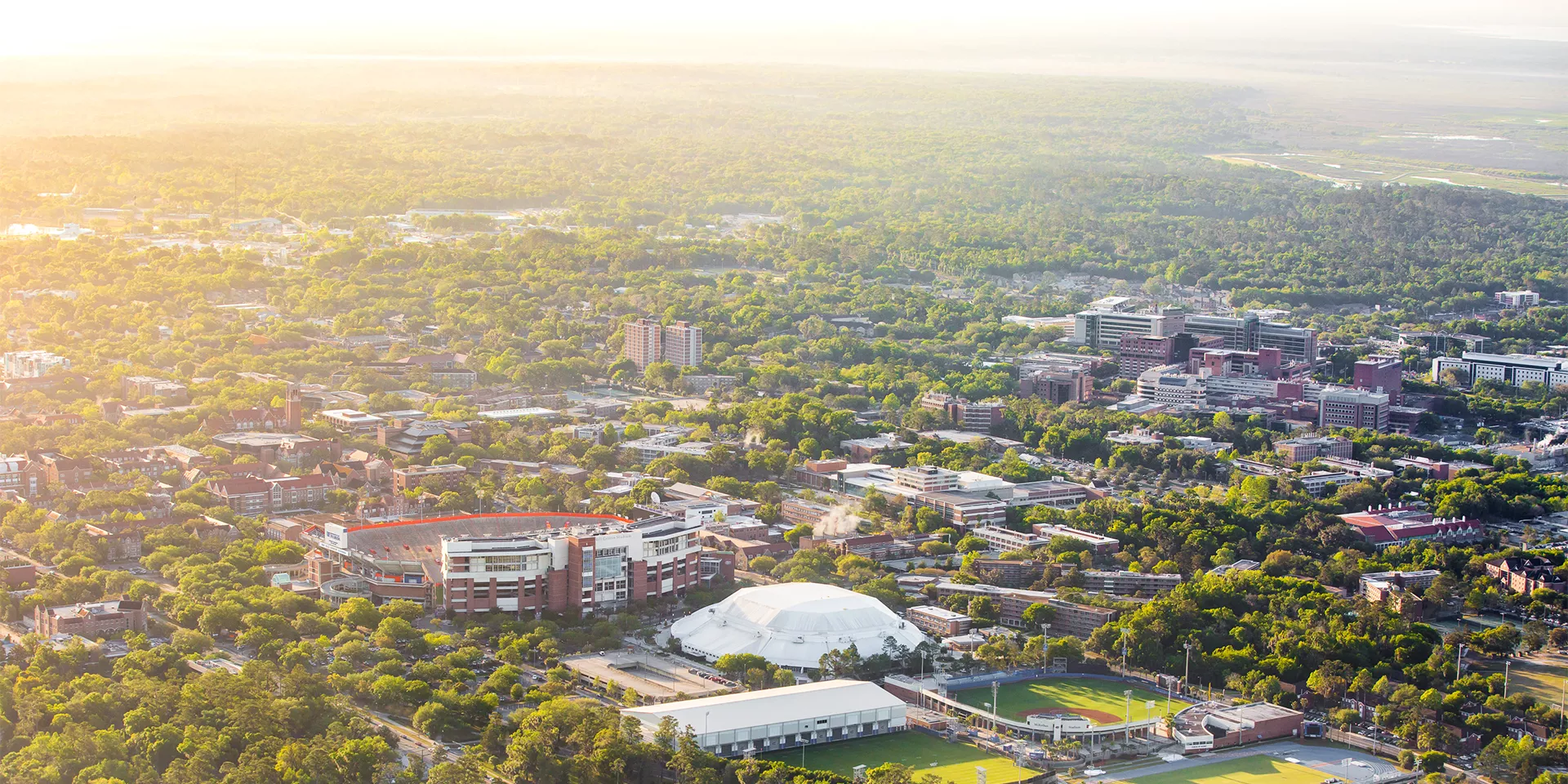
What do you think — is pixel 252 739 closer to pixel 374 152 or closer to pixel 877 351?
pixel 877 351

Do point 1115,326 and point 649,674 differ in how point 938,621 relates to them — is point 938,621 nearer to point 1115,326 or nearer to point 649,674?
point 649,674

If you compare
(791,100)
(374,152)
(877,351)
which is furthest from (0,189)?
(791,100)

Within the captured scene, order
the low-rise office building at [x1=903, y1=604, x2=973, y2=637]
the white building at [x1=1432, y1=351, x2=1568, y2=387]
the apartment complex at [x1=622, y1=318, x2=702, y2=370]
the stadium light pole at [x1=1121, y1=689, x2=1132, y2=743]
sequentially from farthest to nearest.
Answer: the white building at [x1=1432, y1=351, x2=1568, y2=387], the apartment complex at [x1=622, y1=318, x2=702, y2=370], the low-rise office building at [x1=903, y1=604, x2=973, y2=637], the stadium light pole at [x1=1121, y1=689, x2=1132, y2=743]

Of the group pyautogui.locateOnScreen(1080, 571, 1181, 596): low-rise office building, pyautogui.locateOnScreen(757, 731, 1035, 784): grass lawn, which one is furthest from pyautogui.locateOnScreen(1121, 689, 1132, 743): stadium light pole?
pyautogui.locateOnScreen(1080, 571, 1181, 596): low-rise office building

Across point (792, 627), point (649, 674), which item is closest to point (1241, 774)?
point (792, 627)

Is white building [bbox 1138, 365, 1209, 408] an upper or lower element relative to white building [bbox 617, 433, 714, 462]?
lower

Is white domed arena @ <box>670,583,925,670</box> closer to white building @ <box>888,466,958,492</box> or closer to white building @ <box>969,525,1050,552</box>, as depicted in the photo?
white building @ <box>969,525,1050,552</box>
